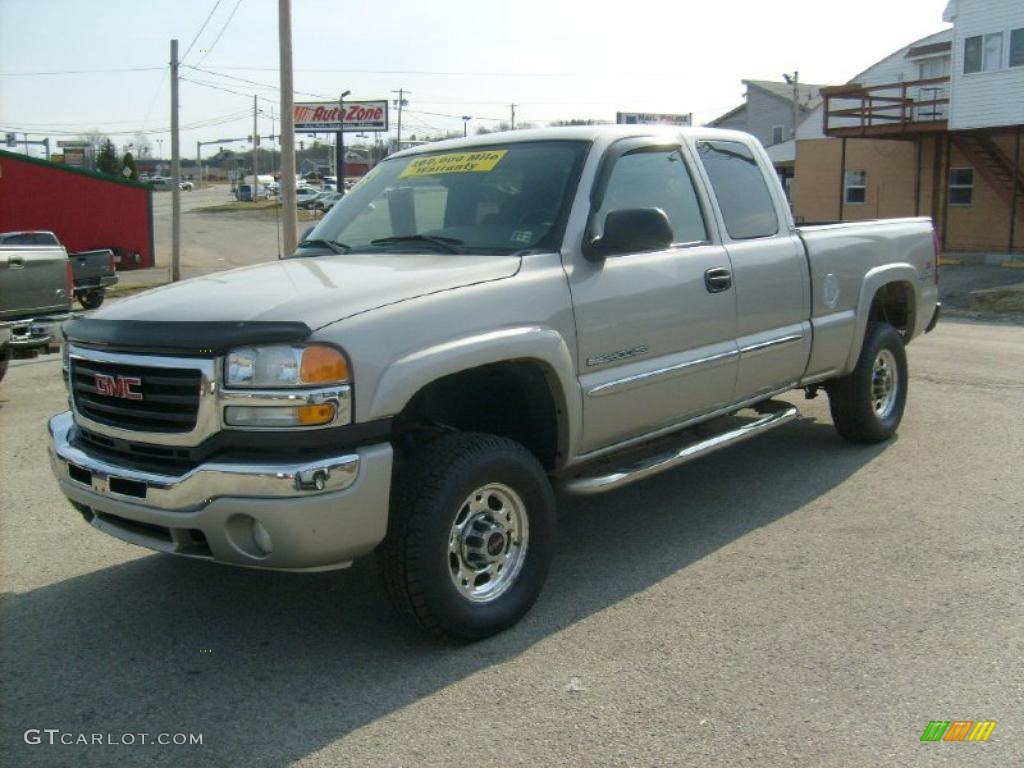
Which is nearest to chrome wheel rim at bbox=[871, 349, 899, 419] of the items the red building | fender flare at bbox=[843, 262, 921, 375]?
fender flare at bbox=[843, 262, 921, 375]

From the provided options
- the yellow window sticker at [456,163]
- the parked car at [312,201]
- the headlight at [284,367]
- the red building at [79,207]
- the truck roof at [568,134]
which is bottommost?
the headlight at [284,367]

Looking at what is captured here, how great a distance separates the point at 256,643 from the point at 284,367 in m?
1.22

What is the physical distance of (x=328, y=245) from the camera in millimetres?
5184

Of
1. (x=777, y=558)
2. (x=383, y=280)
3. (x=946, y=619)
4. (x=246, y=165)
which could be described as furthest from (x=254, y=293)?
(x=246, y=165)

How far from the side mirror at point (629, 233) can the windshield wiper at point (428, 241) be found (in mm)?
598

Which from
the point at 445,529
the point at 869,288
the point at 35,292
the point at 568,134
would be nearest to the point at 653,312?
the point at 568,134

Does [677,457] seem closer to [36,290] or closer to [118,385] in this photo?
[118,385]

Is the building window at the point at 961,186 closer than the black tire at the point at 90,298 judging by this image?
No

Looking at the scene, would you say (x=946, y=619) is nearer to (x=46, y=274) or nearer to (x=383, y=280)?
(x=383, y=280)

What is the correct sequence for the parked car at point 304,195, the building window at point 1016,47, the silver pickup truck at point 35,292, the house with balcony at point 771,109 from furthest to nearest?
1. the parked car at point 304,195
2. the house with balcony at point 771,109
3. the building window at point 1016,47
4. the silver pickup truck at point 35,292

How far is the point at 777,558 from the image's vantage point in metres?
4.82

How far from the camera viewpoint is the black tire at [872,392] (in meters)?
6.61

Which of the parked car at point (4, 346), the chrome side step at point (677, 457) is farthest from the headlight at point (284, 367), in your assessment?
the parked car at point (4, 346)

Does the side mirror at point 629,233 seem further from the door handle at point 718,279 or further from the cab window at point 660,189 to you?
Answer: the door handle at point 718,279
